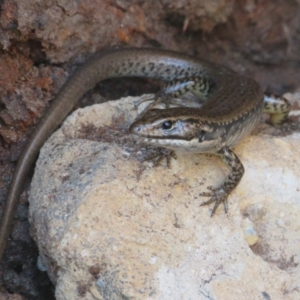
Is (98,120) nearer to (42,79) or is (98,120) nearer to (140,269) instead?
(42,79)

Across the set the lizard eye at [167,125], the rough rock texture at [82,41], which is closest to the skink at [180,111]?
the lizard eye at [167,125]

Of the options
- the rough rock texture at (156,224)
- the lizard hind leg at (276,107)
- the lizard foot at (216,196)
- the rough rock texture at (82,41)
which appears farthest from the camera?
the lizard hind leg at (276,107)

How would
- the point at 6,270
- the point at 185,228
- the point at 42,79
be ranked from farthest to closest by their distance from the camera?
the point at 42,79 → the point at 6,270 → the point at 185,228

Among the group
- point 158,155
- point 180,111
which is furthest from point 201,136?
point 158,155

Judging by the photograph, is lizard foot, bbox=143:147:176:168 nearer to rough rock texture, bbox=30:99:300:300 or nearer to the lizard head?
rough rock texture, bbox=30:99:300:300

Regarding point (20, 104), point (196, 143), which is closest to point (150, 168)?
point (196, 143)

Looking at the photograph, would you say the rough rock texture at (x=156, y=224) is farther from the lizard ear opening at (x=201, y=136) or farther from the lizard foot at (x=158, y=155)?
the lizard ear opening at (x=201, y=136)
